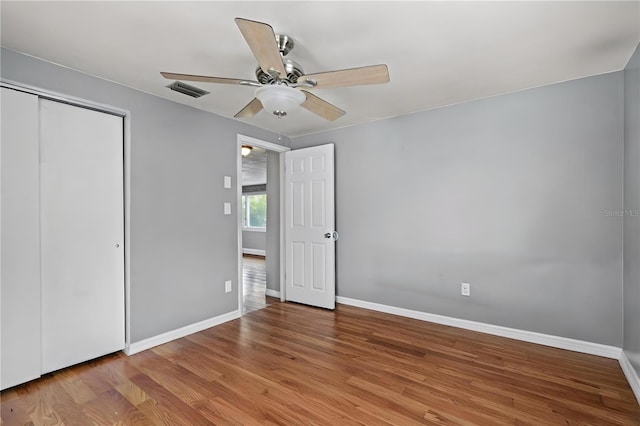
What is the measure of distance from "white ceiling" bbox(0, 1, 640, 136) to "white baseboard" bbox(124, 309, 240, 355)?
2257 mm

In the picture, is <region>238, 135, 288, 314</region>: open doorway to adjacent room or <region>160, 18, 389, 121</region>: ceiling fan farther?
<region>238, 135, 288, 314</region>: open doorway to adjacent room

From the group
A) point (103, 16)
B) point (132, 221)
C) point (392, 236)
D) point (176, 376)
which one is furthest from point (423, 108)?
point (176, 376)

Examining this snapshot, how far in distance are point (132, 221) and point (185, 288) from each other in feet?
2.77

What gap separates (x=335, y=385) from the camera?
2.10 metres

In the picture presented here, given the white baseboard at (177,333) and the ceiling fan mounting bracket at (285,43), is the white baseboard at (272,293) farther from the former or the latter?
the ceiling fan mounting bracket at (285,43)

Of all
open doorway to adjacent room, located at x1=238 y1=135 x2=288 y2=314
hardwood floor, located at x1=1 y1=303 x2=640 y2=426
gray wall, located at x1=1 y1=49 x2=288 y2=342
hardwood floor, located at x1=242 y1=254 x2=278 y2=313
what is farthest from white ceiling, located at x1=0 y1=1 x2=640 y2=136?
hardwood floor, located at x1=242 y1=254 x2=278 y2=313

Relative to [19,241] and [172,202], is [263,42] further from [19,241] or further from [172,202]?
[19,241]

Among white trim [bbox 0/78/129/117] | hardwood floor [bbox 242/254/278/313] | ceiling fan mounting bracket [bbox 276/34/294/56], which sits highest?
ceiling fan mounting bracket [bbox 276/34/294/56]

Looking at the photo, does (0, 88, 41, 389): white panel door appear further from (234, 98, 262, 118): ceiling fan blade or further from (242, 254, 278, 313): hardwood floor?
(242, 254, 278, 313): hardwood floor

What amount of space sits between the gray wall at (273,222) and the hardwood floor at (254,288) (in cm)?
24

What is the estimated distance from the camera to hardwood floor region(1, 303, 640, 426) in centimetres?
178

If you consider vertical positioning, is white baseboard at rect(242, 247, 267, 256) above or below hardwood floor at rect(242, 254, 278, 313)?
above

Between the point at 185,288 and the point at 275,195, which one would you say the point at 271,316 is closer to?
the point at 185,288

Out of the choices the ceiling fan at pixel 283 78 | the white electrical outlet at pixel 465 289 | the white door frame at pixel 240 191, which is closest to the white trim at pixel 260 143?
the white door frame at pixel 240 191
